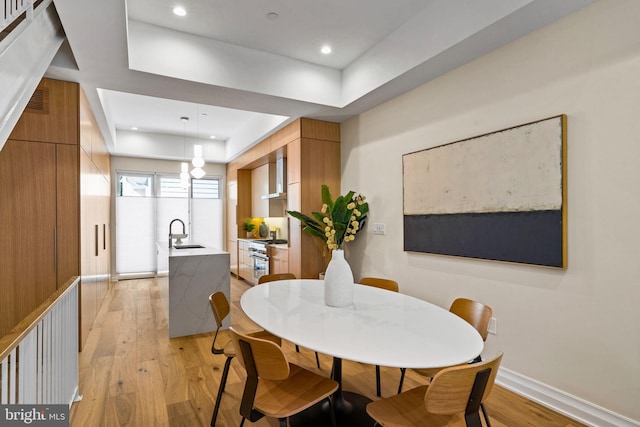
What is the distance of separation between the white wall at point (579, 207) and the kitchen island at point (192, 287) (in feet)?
8.53

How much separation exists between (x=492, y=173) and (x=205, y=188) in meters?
6.73

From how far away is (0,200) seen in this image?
3062 mm

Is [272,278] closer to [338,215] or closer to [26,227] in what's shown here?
[338,215]

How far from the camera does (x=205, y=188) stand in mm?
8070

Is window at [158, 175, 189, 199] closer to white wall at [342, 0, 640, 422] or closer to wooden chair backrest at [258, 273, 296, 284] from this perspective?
wooden chair backrest at [258, 273, 296, 284]

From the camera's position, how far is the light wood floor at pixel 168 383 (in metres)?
2.25

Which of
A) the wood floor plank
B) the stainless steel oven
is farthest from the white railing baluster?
the stainless steel oven

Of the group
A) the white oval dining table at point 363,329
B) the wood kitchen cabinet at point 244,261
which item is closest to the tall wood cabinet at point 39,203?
the white oval dining table at point 363,329

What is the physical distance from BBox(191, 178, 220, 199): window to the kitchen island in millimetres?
4254

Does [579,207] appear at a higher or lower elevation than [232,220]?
higher

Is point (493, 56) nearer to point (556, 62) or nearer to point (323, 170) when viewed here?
point (556, 62)

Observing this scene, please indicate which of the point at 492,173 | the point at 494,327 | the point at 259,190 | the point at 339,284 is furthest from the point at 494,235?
the point at 259,190

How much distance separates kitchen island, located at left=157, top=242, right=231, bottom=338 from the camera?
3.84 m

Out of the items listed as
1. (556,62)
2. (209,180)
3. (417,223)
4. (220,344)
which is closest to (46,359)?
(220,344)
